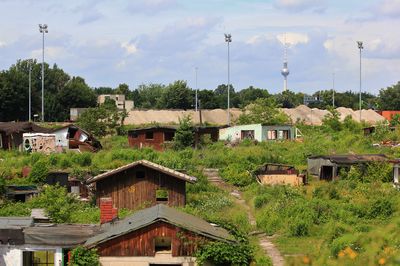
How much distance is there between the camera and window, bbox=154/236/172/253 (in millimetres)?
18734

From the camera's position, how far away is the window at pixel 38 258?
20750 millimetres

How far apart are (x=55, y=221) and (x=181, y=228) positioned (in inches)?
307

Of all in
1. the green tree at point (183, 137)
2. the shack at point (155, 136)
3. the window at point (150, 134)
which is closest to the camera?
the green tree at point (183, 137)

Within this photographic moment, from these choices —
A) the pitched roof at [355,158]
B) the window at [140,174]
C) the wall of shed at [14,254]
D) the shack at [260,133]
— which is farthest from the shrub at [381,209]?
the shack at [260,133]

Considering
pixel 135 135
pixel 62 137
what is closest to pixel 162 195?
→ pixel 62 137

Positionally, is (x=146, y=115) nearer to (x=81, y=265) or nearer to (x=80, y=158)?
(x=80, y=158)

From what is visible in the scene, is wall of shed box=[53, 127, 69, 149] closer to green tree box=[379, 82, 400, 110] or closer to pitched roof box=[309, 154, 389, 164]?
pitched roof box=[309, 154, 389, 164]

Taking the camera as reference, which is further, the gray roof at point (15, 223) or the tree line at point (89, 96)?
the tree line at point (89, 96)

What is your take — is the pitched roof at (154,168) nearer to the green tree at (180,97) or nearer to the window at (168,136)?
the window at (168,136)

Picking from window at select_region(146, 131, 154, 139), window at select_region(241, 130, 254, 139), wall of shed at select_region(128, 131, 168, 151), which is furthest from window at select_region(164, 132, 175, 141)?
window at select_region(241, 130, 254, 139)

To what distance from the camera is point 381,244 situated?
7320 millimetres

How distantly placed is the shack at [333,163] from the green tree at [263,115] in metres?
22.1

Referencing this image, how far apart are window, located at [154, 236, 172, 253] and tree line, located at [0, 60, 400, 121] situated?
158 ft

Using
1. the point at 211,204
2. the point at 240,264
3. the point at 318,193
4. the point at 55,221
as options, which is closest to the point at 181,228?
the point at 240,264
